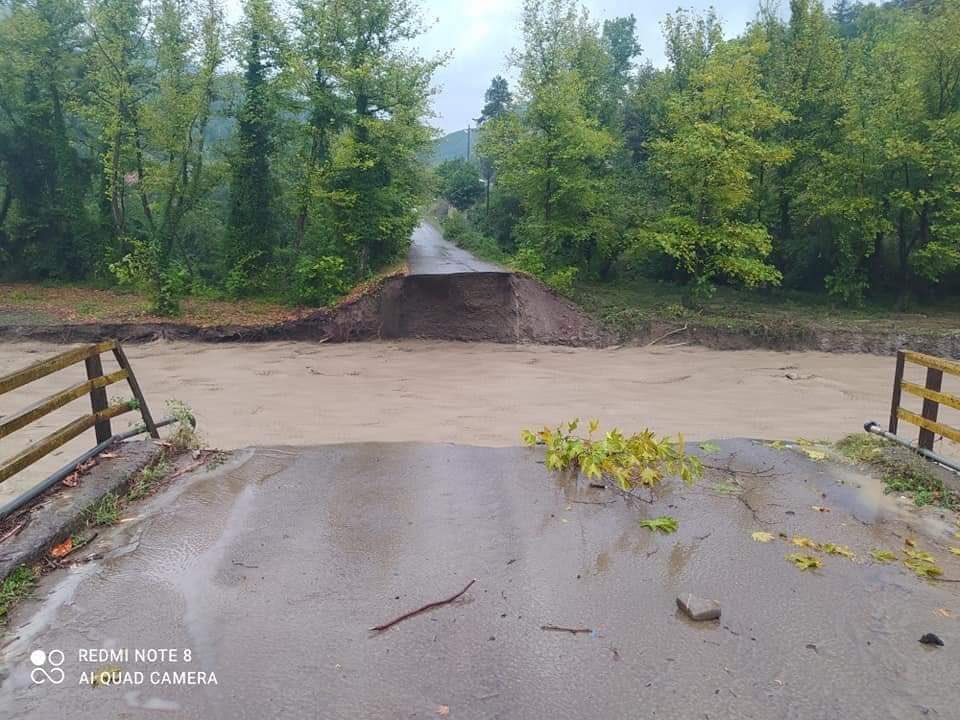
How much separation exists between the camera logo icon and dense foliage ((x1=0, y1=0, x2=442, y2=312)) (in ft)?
52.9

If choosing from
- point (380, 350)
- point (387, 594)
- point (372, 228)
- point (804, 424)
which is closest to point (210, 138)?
point (372, 228)

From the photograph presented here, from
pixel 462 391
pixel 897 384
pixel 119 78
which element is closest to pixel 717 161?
pixel 462 391

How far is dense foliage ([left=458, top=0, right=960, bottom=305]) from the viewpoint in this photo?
18.0m

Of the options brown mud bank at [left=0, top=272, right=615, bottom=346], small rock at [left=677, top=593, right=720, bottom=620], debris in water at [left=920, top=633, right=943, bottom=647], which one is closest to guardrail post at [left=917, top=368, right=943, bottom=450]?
debris in water at [left=920, top=633, right=943, bottom=647]

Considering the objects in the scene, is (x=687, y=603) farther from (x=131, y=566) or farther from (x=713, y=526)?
(x=131, y=566)

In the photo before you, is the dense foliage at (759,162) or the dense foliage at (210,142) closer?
the dense foliage at (759,162)

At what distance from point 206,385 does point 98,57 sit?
16103 millimetres

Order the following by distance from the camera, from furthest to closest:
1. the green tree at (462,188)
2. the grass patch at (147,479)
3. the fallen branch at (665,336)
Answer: the green tree at (462,188), the fallen branch at (665,336), the grass patch at (147,479)

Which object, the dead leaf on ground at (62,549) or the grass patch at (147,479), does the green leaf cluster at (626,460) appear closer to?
the grass patch at (147,479)

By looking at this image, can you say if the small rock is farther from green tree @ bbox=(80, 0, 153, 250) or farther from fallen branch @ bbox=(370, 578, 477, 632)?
green tree @ bbox=(80, 0, 153, 250)

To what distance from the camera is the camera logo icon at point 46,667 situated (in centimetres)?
319

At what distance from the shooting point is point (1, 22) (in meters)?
23.7

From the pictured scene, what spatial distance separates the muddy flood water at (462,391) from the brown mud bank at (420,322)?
498 millimetres

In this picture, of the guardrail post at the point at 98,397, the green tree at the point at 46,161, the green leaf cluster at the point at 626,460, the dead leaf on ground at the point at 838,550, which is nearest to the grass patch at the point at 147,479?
the guardrail post at the point at 98,397
